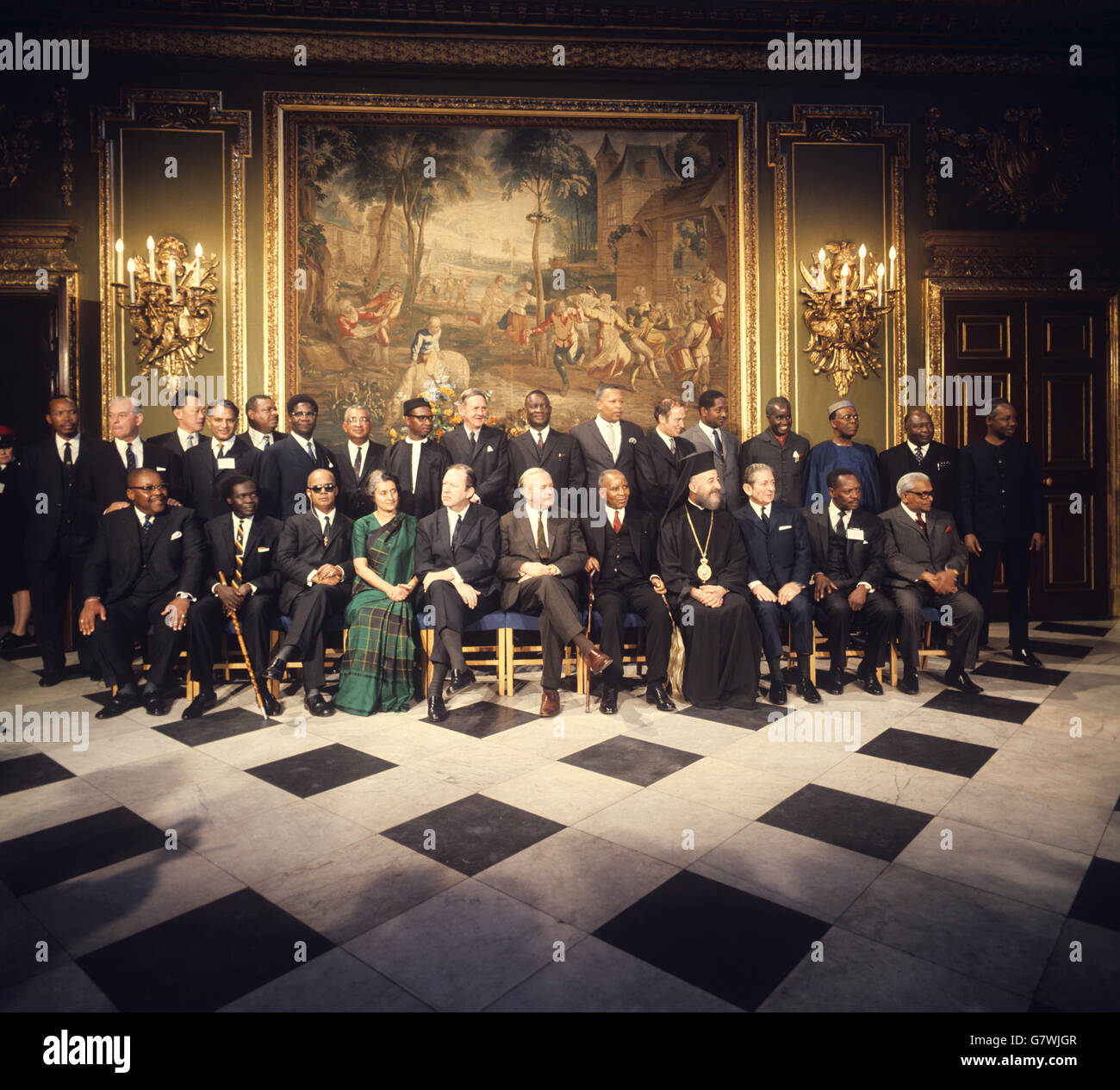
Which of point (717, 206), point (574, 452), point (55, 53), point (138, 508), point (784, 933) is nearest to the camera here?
point (784, 933)

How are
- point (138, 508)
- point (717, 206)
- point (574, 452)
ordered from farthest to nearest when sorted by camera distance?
point (717, 206)
point (574, 452)
point (138, 508)

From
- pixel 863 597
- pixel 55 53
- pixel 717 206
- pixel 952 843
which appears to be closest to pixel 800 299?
pixel 717 206

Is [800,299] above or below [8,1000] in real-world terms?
above

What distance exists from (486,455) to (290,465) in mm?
1292

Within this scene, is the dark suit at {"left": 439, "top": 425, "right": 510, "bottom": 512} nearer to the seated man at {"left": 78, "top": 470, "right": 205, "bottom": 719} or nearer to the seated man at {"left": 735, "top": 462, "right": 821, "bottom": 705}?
the seated man at {"left": 735, "top": 462, "right": 821, "bottom": 705}

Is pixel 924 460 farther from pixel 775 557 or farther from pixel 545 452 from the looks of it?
pixel 545 452

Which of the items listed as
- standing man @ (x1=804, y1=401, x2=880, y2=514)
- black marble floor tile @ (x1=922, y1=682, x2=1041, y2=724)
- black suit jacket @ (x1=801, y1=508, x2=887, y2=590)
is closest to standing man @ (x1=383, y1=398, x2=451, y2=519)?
black suit jacket @ (x1=801, y1=508, x2=887, y2=590)

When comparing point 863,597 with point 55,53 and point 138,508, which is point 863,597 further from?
point 55,53

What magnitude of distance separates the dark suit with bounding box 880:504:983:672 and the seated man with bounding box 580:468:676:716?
1.41 metres

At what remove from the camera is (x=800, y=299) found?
6.59 metres

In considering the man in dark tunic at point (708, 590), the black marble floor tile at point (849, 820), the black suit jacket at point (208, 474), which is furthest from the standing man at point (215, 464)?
the black marble floor tile at point (849, 820)
